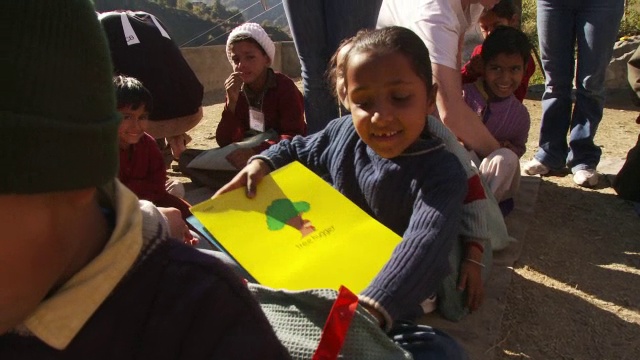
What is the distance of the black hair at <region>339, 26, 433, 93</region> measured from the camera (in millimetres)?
1849

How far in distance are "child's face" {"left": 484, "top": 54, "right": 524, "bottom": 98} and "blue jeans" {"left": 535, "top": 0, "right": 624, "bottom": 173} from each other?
0.46 metres

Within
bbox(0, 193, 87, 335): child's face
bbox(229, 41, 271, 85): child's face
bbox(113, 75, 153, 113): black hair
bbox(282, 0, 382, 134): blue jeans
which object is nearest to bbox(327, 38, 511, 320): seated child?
bbox(282, 0, 382, 134): blue jeans

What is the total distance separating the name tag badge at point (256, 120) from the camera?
3.49 metres

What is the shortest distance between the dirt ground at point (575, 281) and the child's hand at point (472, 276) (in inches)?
7.6

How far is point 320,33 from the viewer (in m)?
3.06

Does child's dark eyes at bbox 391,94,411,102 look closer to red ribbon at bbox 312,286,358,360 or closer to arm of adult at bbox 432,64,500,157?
red ribbon at bbox 312,286,358,360

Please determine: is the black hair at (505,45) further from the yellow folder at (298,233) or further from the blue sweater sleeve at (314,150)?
the yellow folder at (298,233)

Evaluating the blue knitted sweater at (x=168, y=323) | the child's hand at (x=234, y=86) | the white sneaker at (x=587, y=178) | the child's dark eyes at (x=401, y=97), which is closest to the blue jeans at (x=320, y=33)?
the child's hand at (x=234, y=86)

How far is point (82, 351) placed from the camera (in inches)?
32.6

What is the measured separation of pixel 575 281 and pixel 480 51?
147 cm

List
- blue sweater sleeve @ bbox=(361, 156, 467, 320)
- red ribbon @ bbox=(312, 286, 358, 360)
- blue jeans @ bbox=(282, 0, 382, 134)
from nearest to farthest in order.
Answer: red ribbon @ bbox=(312, 286, 358, 360) < blue sweater sleeve @ bbox=(361, 156, 467, 320) < blue jeans @ bbox=(282, 0, 382, 134)

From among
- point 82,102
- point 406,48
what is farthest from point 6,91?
point 406,48

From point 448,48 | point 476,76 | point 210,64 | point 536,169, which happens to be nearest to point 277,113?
point 476,76

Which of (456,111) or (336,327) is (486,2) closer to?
(456,111)
